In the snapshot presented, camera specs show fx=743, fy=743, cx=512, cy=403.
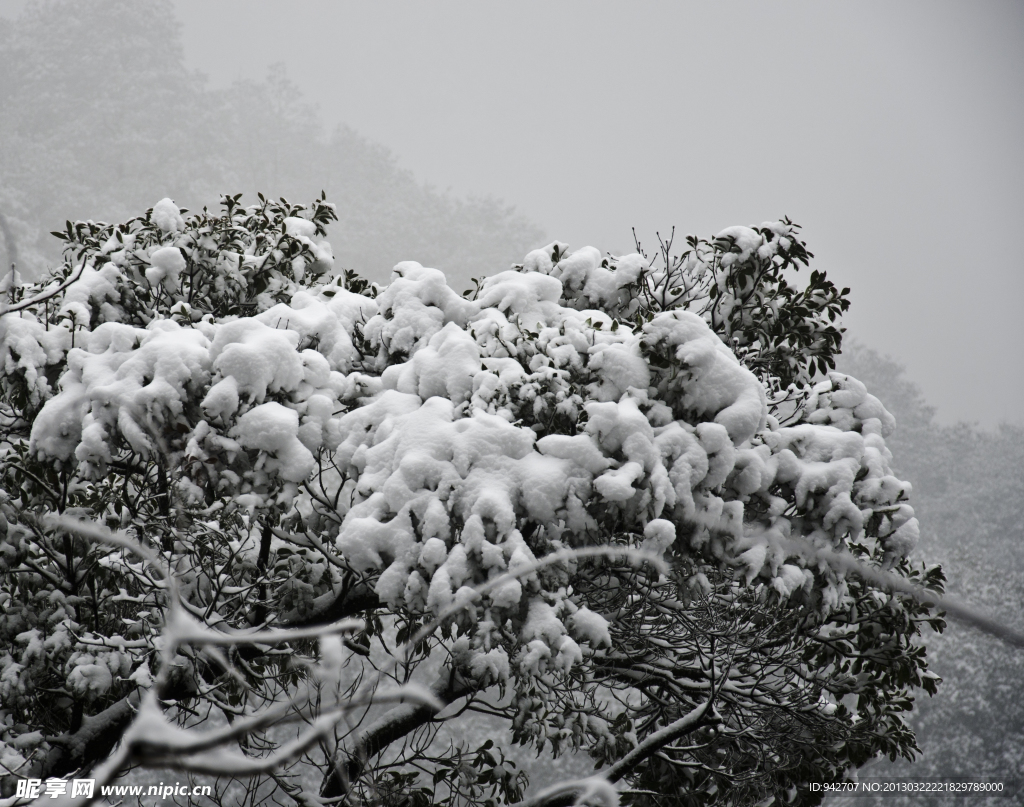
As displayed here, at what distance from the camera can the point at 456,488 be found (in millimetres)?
2703

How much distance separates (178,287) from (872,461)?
371 cm

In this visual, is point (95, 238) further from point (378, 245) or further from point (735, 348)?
point (378, 245)

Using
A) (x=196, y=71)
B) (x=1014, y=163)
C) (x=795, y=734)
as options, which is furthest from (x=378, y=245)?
(x=1014, y=163)

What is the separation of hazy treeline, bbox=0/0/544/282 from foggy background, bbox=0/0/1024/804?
9 cm

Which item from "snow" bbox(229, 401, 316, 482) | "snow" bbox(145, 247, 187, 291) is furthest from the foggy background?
"snow" bbox(229, 401, 316, 482)

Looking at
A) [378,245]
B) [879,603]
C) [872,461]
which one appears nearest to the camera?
[872,461]

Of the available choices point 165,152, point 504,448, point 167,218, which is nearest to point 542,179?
point 165,152

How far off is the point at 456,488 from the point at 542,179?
92435 mm

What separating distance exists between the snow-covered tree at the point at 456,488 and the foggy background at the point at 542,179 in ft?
8.42

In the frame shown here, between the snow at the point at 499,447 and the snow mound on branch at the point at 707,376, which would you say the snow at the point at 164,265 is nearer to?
the snow at the point at 499,447

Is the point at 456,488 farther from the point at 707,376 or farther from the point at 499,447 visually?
the point at 707,376

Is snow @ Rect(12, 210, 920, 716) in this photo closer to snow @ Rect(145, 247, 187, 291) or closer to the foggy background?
snow @ Rect(145, 247, 187, 291)

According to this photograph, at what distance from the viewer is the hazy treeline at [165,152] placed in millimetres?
24406

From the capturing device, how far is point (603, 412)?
9.28 feet
